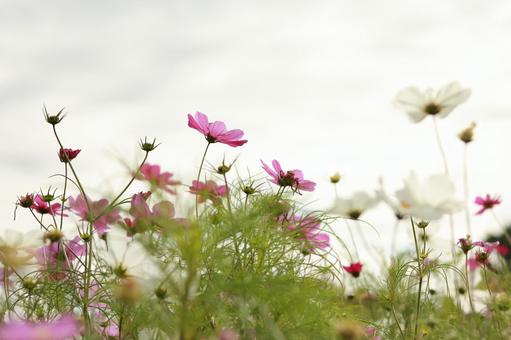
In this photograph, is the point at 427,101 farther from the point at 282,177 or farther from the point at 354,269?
the point at 354,269

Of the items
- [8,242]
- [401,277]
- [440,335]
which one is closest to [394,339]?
[401,277]

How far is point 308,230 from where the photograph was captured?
1331mm

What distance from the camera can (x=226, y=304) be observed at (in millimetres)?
1004

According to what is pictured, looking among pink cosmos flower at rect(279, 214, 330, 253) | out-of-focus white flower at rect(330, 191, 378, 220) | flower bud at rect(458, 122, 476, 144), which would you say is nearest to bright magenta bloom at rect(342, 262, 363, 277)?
out-of-focus white flower at rect(330, 191, 378, 220)

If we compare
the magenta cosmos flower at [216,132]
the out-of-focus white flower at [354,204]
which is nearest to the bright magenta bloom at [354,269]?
the out-of-focus white flower at [354,204]

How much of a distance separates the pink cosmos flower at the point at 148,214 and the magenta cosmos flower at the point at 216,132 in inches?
10.2

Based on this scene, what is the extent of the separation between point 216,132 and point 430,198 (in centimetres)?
44

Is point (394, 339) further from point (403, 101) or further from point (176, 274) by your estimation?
point (176, 274)

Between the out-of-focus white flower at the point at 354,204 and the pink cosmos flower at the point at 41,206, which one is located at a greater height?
the out-of-focus white flower at the point at 354,204

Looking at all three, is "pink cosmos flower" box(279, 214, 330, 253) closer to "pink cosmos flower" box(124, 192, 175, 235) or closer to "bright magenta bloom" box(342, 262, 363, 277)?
"pink cosmos flower" box(124, 192, 175, 235)

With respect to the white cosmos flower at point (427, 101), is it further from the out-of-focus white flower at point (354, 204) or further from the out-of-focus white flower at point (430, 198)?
the out-of-focus white flower at point (430, 198)

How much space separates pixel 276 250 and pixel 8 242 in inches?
22.5

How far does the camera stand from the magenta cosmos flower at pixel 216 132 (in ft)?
4.41

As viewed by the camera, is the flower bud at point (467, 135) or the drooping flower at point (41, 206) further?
the flower bud at point (467, 135)
